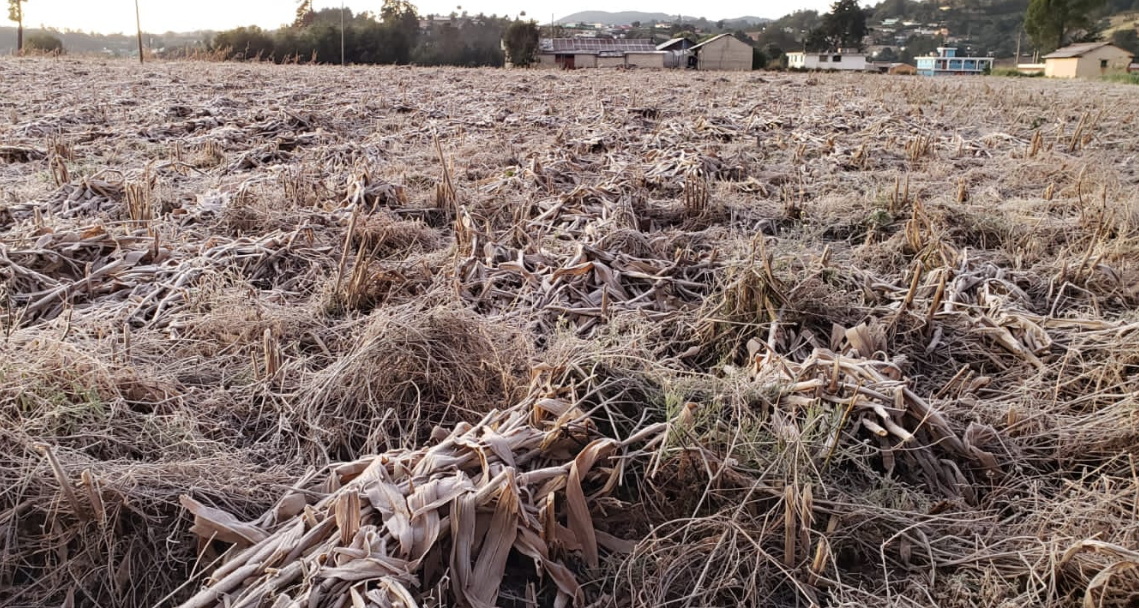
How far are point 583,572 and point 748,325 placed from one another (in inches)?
56.0

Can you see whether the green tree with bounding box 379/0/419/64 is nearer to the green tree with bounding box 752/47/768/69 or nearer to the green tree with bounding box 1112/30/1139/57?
the green tree with bounding box 752/47/768/69

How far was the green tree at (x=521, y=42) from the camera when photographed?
3534 cm

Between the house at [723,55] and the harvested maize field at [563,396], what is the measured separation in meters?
36.4

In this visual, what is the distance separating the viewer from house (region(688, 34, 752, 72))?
39.3 metres

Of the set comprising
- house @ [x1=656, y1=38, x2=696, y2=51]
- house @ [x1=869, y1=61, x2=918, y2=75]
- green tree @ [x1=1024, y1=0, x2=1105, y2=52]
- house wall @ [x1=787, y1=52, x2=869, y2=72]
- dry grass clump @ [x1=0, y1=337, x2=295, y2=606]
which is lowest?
dry grass clump @ [x1=0, y1=337, x2=295, y2=606]

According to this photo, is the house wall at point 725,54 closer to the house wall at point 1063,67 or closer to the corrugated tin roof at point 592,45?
Result: the corrugated tin roof at point 592,45

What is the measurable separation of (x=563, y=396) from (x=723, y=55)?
136ft

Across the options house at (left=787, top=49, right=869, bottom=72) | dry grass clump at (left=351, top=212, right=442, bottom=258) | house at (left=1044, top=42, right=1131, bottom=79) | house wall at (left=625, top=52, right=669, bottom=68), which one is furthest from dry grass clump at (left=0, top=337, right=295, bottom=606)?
house at (left=787, top=49, right=869, bottom=72)

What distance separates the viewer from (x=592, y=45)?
44.2m

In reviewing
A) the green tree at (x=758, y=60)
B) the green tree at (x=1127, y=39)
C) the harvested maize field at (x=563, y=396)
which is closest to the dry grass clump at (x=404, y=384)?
the harvested maize field at (x=563, y=396)

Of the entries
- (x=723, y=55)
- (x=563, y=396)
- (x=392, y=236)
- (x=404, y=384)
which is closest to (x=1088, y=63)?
(x=723, y=55)

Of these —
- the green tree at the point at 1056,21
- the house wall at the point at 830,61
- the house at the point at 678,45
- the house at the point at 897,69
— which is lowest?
the house at the point at 897,69

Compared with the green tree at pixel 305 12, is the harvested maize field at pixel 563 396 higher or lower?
lower

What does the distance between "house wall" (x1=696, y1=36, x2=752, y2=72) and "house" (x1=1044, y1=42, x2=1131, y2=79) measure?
16207 mm
